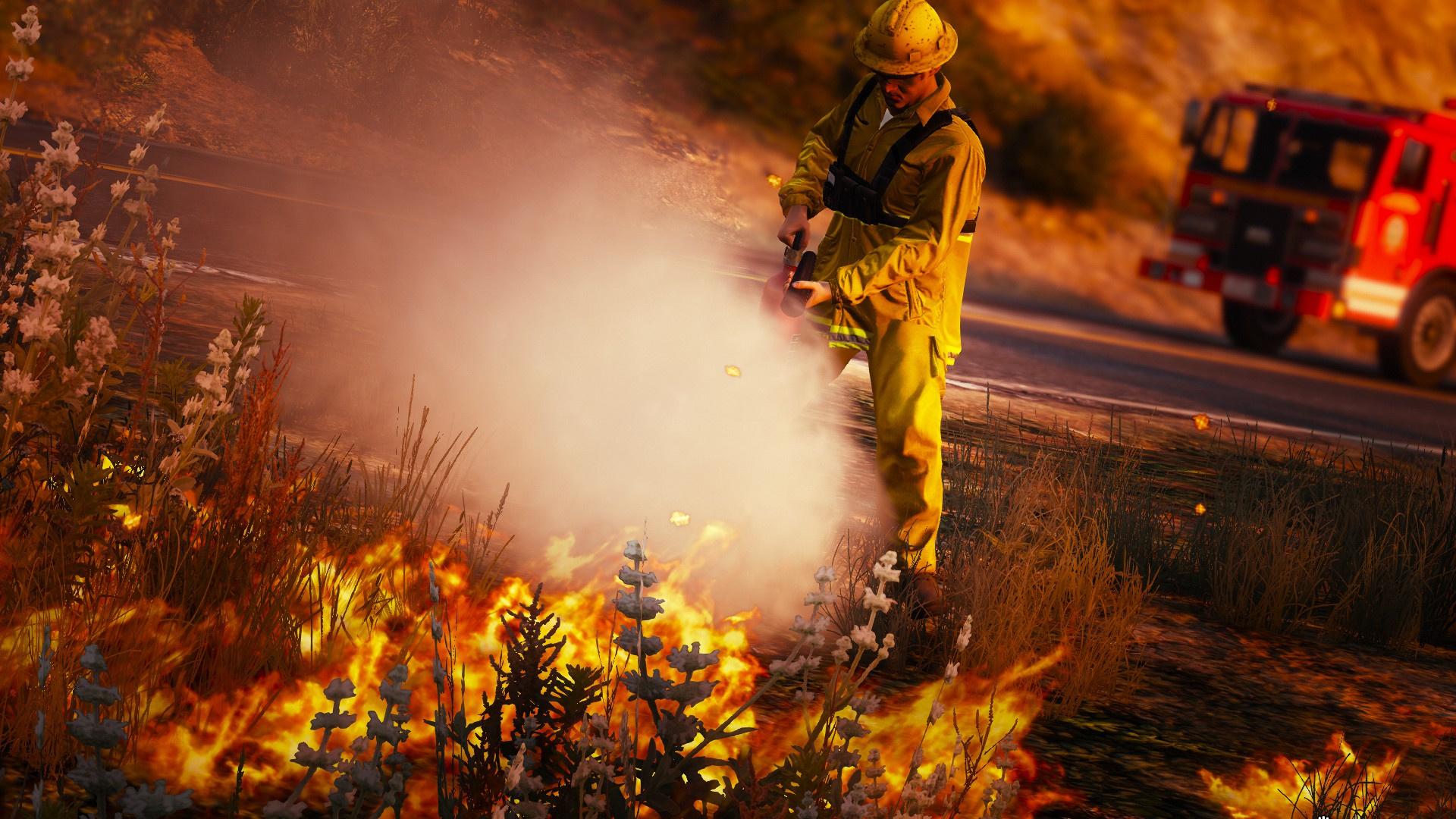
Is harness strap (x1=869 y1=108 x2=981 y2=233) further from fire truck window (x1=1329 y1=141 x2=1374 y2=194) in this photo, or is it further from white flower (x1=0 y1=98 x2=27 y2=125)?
fire truck window (x1=1329 y1=141 x2=1374 y2=194)

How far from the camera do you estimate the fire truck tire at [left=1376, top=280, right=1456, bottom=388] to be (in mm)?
15031

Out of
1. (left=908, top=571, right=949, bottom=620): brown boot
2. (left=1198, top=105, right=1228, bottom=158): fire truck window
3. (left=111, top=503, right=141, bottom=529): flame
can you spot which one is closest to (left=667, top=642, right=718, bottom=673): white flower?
(left=111, top=503, right=141, bottom=529): flame

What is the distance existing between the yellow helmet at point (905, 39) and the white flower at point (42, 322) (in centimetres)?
205

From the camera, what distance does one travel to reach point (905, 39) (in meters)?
4.34

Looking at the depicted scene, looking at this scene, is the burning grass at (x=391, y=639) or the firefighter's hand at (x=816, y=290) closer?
the burning grass at (x=391, y=639)

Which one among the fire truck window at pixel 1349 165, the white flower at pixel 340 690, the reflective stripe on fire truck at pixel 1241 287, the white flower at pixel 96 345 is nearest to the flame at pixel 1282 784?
the white flower at pixel 340 690

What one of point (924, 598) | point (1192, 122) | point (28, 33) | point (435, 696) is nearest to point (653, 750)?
point (435, 696)

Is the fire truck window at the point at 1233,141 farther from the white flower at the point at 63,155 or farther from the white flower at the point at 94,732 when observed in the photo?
the white flower at the point at 94,732

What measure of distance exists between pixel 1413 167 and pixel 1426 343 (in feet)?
6.54

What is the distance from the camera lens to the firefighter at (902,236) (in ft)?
14.3

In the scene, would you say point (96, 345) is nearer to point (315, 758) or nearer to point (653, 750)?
point (653, 750)

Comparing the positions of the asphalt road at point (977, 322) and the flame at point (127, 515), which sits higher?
the flame at point (127, 515)

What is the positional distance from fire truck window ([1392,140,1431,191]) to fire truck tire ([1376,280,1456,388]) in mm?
999

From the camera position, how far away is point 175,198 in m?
12.1
